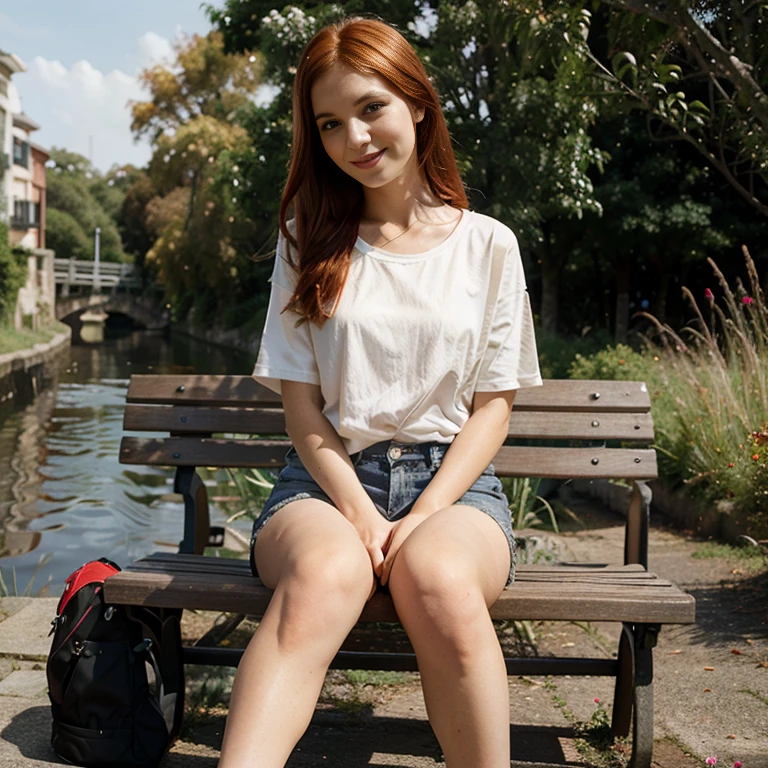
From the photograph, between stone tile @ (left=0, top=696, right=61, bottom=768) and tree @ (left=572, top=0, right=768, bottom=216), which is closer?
stone tile @ (left=0, top=696, right=61, bottom=768)

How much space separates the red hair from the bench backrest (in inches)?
27.5

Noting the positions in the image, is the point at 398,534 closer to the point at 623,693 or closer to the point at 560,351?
the point at 623,693

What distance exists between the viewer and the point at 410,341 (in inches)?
92.3

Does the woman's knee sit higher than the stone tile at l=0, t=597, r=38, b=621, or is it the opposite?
the woman's knee

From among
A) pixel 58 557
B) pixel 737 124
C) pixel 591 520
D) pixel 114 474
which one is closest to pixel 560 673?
pixel 737 124

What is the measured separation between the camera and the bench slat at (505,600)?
2.12m

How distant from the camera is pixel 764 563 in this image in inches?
170

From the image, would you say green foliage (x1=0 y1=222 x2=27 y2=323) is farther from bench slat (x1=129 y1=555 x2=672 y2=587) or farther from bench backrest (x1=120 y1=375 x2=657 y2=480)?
bench slat (x1=129 y1=555 x2=672 y2=587)

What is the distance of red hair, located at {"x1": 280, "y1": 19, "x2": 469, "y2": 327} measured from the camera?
92.0 inches

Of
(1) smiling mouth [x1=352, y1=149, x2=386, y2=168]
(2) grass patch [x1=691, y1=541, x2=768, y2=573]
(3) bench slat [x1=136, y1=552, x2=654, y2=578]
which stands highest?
(1) smiling mouth [x1=352, y1=149, x2=386, y2=168]

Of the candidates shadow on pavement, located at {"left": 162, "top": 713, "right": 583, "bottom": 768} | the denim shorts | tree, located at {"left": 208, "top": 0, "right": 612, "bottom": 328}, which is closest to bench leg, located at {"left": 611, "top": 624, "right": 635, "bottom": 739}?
shadow on pavement, located at {"left": 162, "top": 713, "right": 583, "bottom": 768}

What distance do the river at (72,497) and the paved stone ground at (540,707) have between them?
175 cm

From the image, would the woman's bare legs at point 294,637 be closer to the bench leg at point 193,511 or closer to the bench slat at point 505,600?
the bench slat at point 505,600

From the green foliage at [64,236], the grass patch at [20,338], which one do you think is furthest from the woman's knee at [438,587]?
the green foliage at [64,236]
